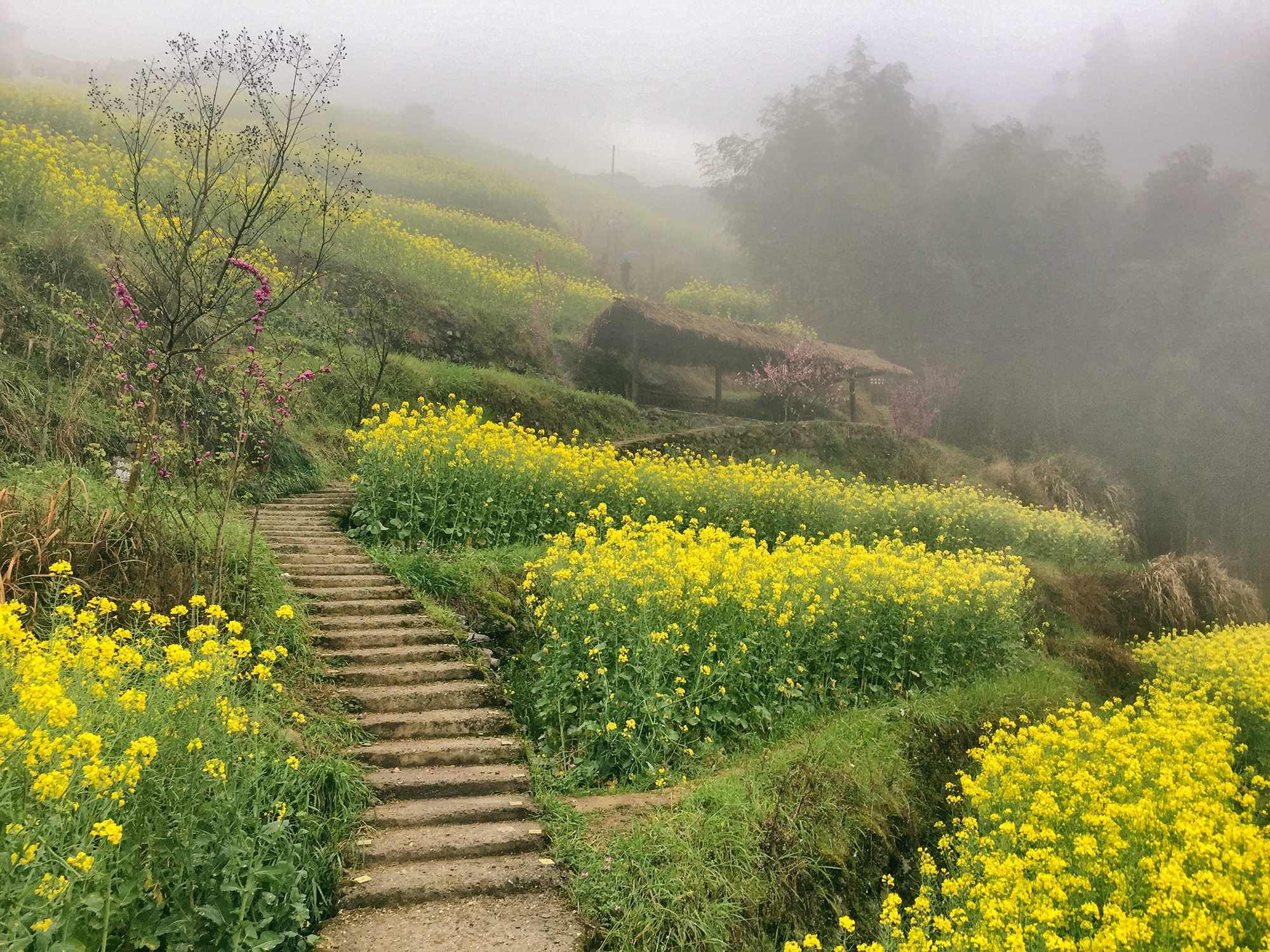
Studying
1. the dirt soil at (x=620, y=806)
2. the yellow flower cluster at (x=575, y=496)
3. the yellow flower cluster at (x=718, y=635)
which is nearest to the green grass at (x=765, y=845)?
the dirt soil at (x=620, y=806)

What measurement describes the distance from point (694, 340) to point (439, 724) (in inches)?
530

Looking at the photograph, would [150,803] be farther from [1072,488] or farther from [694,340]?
[1072,488]

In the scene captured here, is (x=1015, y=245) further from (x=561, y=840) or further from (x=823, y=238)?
(x=561, y=840)

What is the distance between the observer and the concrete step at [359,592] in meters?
5.61

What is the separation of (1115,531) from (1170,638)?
7513 millimetres

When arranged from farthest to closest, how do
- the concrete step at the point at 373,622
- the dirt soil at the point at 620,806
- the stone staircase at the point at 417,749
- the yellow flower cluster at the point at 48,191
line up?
the yellow flower cluster at the point at 48,191
the concrete step at the point at 373,622
the dirt soil at the point at 620,806
the stone staircase at the point at 417,749

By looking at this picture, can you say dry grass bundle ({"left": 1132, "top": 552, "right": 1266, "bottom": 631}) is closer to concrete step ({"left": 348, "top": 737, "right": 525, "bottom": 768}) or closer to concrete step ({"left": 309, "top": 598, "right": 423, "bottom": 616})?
concrete step ({"left": 348, "top": 737, "right": 525, "bottom": 768})

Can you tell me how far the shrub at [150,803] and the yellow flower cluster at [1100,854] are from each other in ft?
9.07

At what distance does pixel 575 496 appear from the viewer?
8.37 meters

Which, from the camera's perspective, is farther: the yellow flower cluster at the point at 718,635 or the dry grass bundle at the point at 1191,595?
the dry grass bundle at the point at 1191,595

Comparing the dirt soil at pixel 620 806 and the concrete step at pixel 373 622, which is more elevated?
the concrete step at pixel 373 622

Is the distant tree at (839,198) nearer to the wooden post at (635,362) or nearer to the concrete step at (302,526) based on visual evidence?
the wooden post at (635,362)

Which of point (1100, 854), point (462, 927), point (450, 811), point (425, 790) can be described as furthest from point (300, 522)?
point (1100, 854)

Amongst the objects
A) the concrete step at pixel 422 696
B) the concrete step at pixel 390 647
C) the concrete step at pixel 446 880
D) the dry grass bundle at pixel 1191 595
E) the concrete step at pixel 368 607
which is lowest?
the dry grass bundle at pixel 1191 595
